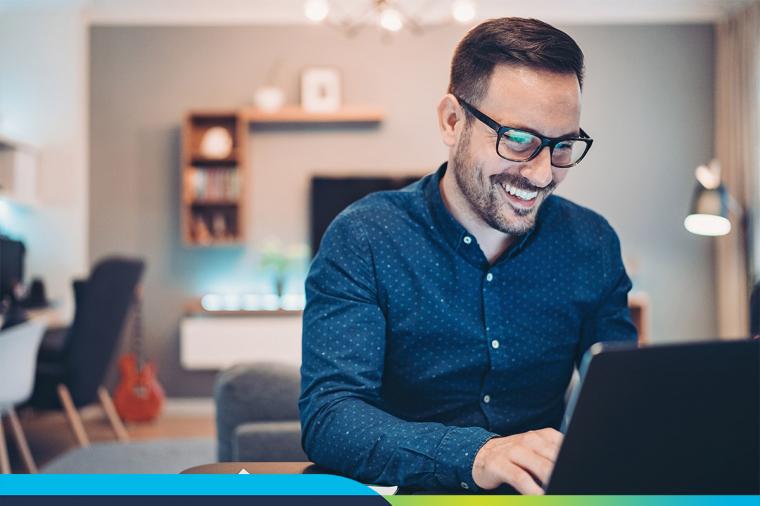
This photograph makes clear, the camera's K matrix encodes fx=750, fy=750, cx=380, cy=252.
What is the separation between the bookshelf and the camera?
4824 mm

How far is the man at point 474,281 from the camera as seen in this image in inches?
41.8

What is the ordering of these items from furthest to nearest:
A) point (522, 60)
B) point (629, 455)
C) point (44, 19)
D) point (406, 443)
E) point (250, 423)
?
point (44, 19), point (250, 423), point (522, 60), point (406, 443), point (629, 455)

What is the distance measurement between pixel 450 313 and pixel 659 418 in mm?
657

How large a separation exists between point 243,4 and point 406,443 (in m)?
4.57

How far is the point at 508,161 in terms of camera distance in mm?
1111

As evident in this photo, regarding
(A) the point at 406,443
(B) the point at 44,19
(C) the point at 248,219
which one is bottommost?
(A) the point at 406,443

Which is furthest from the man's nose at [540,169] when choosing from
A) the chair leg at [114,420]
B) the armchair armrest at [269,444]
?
the chair leg at [114,420]

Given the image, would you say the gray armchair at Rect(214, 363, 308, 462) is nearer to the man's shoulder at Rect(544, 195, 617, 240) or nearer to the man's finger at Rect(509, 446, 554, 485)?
the man's shoulder at Rect(544, 195, 617, 240)

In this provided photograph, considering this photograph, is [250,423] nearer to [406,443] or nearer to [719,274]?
[406,443]

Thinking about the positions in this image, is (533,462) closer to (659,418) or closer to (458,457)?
(458,457)

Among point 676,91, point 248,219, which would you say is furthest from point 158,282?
point 676,91

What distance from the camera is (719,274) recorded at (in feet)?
16.4

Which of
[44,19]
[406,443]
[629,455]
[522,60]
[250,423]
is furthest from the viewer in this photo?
[44,19]

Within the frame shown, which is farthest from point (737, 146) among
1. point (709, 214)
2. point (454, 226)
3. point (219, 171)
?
point (454, 226)
